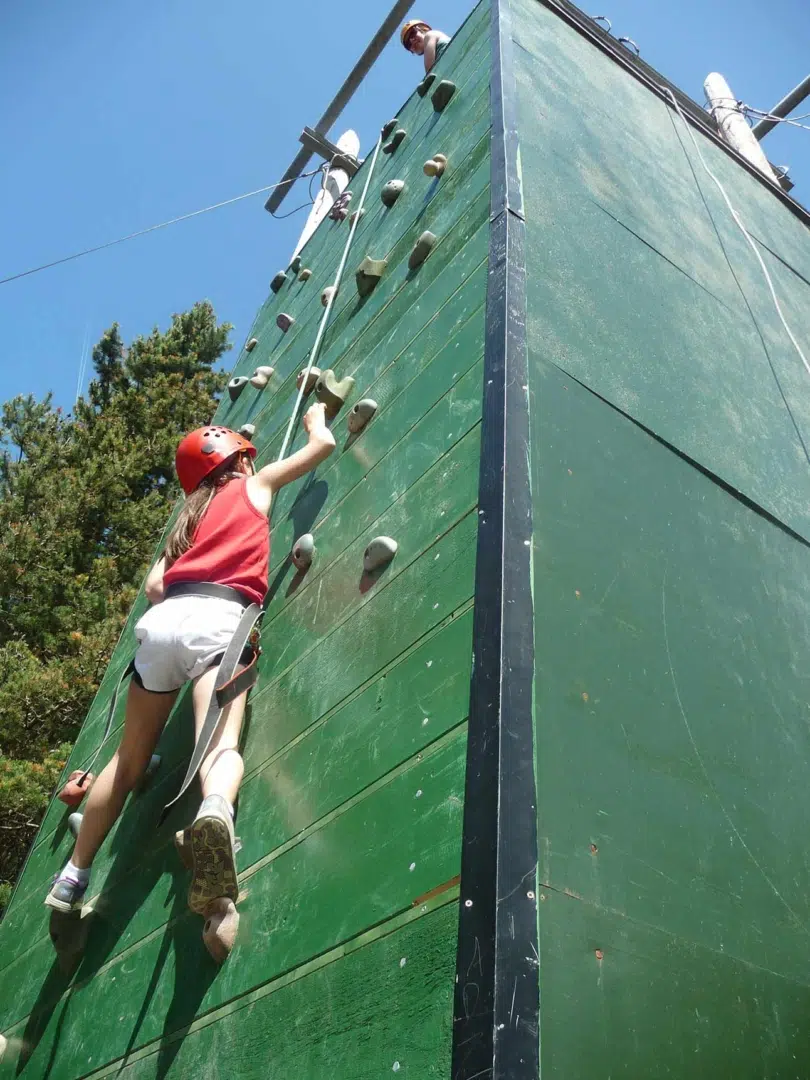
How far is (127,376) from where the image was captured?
12.9 metres

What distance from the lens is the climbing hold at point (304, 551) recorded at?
2.98m

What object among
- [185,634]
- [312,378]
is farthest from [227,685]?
[312,378]

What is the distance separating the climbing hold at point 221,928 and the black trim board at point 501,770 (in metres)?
0.76

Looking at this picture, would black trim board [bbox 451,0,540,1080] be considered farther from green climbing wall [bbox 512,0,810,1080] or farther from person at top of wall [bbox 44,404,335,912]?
person at top of wall [bbox 44,404,335,912]

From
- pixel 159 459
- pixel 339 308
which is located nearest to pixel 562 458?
pixel 339 308

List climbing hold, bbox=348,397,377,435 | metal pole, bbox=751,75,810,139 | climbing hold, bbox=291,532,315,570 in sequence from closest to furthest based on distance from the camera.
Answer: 1. climbing hold, bbox=291,532,315,570
2. climbing hold, bbox=348,397,377,435
3. metal pole, bbox=751,75,810,139

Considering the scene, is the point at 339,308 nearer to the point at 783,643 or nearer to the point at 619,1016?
the point at 783,643

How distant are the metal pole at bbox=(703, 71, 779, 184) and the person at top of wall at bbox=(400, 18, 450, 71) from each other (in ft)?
6.24

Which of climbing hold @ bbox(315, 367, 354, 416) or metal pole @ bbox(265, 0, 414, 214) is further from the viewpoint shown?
metal pole @ bbox(265, 0, 414, 214)

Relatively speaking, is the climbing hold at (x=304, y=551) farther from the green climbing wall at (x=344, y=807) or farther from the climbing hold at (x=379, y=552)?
the climbing hold at (x=379, y=552)

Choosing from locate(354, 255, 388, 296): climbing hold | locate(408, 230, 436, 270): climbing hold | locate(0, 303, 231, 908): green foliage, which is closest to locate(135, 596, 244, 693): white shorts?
locate(408, 230, 436, 270): climbing hold

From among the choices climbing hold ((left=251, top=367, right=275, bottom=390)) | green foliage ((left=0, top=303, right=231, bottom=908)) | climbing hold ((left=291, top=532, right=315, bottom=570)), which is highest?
climbing hold ((left=291, top=532, right=315, bottom=570))

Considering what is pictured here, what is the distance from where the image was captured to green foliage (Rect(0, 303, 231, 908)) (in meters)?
7.80

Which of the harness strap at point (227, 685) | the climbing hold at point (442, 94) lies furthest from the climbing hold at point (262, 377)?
the harness strap at point (227, 685)
